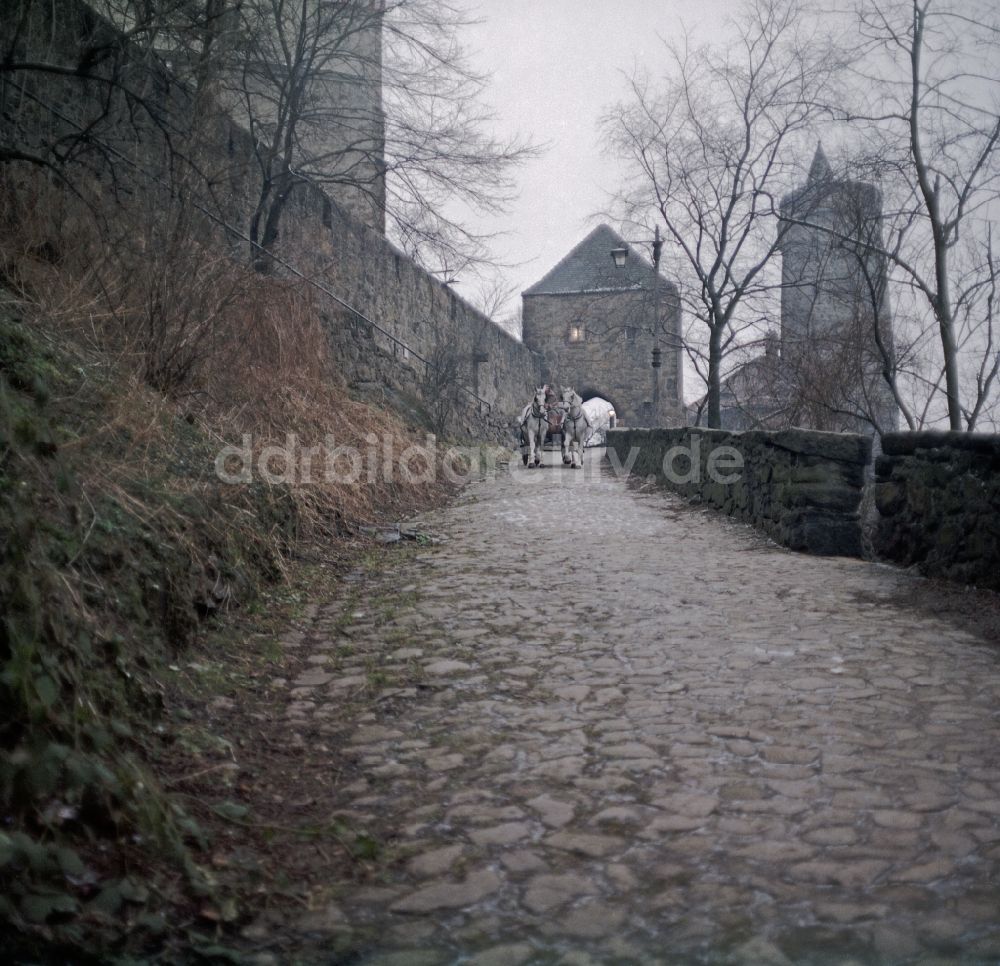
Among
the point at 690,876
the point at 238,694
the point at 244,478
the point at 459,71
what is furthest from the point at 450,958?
the point at 459,71

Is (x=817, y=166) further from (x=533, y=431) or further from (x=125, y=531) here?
(x=125, y=531)

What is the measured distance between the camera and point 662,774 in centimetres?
284

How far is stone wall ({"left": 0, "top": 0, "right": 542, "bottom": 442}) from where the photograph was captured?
6.86 metres

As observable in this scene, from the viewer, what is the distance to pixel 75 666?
249 cm

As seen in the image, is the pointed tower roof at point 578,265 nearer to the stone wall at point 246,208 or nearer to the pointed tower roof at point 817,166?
the stone wall at point 246,208

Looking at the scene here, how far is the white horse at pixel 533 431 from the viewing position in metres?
17.6

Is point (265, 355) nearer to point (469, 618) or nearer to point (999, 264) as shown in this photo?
point (469, 618)

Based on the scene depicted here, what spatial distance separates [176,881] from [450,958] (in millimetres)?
649

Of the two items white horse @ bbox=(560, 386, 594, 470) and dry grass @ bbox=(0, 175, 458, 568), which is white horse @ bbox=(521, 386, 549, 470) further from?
dry grass @ bbox=(0, 175, 458, 568)

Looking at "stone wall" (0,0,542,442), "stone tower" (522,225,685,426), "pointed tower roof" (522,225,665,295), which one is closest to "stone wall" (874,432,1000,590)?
"stone wall" (0,0,542,442)

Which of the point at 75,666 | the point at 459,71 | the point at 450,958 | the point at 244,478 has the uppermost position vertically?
the point at 459,71

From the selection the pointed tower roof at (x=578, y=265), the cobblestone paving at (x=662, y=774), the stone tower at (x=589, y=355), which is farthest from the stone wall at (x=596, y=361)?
the cobblestone paving at (x=662, y=774)

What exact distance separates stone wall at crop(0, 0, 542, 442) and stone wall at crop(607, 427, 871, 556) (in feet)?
15.3

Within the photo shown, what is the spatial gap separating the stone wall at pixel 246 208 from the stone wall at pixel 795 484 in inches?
184
